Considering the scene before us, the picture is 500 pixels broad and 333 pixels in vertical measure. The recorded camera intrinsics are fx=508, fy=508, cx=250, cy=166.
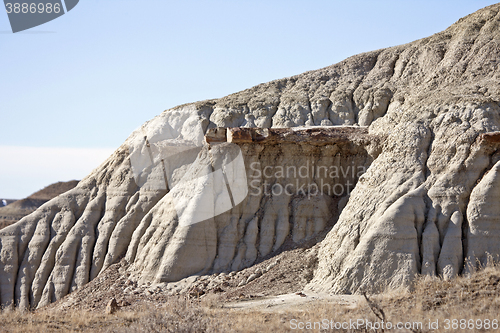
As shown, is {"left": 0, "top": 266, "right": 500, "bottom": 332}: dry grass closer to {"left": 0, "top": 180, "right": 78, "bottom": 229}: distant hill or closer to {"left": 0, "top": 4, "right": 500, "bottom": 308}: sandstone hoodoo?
{"left": 0, "top": 4, "right": 500, "bottom": 308}: sandstone hoodoo

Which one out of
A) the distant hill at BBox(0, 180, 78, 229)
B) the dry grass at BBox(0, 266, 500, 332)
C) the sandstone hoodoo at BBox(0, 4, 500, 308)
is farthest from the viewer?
the distant hill at BBox(0, 180, 78, 229)

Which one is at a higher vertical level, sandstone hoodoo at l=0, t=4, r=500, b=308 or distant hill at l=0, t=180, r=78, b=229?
sandstone hoodoo at l=0, t=4, r=500, b=308

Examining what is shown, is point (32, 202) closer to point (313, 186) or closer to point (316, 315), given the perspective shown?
point (313, 186)

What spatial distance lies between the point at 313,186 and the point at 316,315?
369 inches

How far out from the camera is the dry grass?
1125 cm

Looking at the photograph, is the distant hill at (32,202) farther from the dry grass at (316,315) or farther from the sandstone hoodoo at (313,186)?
the dry grass at (316,315)

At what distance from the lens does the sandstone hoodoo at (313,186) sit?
614 inches

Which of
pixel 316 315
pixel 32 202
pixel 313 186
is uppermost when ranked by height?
pixel 313 186

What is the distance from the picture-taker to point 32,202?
222ft

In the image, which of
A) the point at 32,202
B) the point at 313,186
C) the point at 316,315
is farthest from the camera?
the point at 32,202

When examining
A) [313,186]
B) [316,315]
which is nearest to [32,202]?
[313,186]

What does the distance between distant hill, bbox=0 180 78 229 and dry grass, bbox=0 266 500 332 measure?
164 ft

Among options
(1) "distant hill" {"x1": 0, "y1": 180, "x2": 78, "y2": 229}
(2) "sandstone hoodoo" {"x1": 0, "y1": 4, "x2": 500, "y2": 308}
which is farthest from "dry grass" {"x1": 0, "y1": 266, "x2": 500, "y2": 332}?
(1) "distant hill" {"x1": 0, "y1": 180, "x2": 78, "y2": 229}

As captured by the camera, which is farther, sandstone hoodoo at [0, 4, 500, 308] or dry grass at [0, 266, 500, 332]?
sandstone hoodoo at [0, 4, 500, 308]
